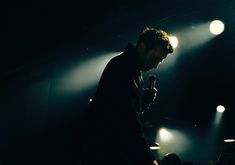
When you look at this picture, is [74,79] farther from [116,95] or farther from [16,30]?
[116,95]

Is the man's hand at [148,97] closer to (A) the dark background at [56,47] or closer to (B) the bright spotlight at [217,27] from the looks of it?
(A) the dark background at [56,47]

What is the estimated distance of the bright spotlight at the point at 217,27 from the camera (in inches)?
398

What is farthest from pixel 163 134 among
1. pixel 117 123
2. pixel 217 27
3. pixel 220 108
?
pixel 117 123

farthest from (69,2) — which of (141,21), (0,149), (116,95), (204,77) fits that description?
(204,77)

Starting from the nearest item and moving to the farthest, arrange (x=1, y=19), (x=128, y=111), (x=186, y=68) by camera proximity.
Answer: (x=128, y=111) → (x=1, y=19) → (x=186, y=68)

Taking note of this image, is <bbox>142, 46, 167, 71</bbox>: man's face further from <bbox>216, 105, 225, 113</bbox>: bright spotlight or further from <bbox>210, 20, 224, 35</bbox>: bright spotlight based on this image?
<bbox>216, 105, 225, 113</bbox>: bright spotlight

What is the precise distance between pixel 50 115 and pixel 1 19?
→ 316cm

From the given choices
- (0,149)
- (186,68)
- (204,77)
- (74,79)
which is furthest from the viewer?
(204,77)

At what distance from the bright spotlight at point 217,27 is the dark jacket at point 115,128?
7.86 meters

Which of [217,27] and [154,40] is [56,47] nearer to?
[217,27]

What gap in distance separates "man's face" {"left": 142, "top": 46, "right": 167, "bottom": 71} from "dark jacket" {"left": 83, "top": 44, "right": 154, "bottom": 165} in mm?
318

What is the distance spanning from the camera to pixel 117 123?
278 cm

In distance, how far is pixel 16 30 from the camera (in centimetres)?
788

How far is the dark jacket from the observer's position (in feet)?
9.05
